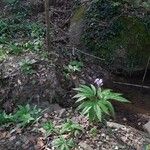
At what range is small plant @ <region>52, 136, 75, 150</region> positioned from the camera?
551cm

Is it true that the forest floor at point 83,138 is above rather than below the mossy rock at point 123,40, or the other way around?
below

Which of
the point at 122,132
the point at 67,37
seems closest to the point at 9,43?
the point at 67,37

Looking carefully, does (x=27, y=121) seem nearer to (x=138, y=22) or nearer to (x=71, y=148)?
(x=71, y=148)

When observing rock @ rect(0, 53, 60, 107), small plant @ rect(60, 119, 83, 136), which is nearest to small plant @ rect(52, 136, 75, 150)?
small plant @ rect(60, 119, 83, 136)

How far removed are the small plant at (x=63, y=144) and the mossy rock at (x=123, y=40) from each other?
4134 millimetres

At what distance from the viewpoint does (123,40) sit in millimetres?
9305

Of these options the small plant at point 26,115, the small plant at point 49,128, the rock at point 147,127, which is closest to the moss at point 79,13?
the small plant at point 26,115

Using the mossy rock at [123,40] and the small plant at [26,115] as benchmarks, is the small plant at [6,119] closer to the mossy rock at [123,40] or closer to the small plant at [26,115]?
the small plant at [26,115]

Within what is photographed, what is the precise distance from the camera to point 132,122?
738 centimetres

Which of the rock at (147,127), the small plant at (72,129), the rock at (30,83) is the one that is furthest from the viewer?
the rock at (30,83)

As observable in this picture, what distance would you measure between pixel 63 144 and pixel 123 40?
4.53 m

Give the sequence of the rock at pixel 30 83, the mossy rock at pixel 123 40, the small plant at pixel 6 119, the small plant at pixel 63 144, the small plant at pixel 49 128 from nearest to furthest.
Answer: the small plant at pixel 63 144 → the small plant at pixel 49 128 → the small plant at pixel 6 119 → the rock at pixel 30 83 → the mossy rock at pixel 123 40

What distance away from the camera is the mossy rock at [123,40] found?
9.26 m

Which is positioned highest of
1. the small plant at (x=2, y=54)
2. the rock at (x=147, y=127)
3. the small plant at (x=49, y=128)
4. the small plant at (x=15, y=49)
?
the small plant at (x=15, y=49)
